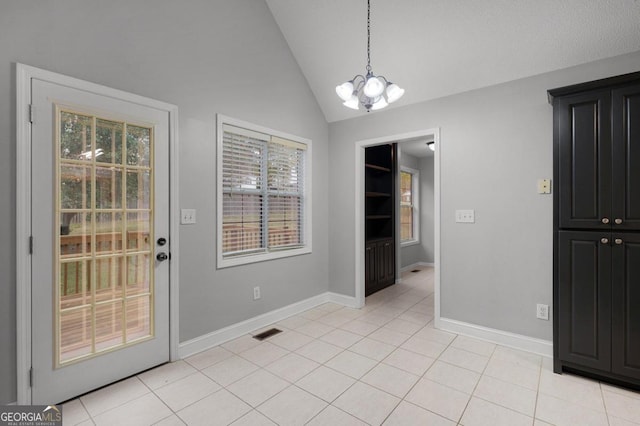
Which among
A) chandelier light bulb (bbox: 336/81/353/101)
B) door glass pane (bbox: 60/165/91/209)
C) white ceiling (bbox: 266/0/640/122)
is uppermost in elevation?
white ceiling (bbox: 266/0/640/122)

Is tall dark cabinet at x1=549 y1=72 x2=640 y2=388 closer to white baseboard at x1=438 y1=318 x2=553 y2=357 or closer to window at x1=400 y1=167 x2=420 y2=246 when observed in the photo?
white baseboard at x1=438 y1=318 x2=553 y2=357

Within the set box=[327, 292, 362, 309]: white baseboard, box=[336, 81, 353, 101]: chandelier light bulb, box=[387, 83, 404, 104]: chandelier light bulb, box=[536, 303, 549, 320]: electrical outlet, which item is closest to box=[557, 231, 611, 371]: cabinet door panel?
box=[536, 303, 549, 320]: electrical outlet

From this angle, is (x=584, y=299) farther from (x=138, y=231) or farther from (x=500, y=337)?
(x=138, y=231)

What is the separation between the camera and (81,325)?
207cm

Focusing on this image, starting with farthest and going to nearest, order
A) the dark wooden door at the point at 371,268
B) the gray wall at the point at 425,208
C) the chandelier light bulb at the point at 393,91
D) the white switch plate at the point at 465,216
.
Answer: the gray wall at the point at 425,208, the dark wooden door at the point at 371,268, the white switch plate at the point at 465,216, the chandelier light bulb at the point at 393,91

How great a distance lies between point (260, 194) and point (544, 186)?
2818mm

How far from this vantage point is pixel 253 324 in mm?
3217

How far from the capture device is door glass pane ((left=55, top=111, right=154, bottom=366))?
2002 mm

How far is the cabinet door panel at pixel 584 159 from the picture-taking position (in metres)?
2.17

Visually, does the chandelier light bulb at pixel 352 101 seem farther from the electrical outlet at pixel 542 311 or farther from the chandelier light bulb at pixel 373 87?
the electrical outlet at pixel 542 311

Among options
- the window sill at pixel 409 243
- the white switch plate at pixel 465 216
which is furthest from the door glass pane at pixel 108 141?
the window sill at pixel 409 243

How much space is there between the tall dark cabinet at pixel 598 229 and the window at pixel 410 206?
176 inches

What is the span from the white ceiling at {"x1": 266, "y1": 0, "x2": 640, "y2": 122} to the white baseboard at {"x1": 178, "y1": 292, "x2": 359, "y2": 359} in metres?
2.68

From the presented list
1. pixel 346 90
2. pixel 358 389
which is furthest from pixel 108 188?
pixel 358 389
